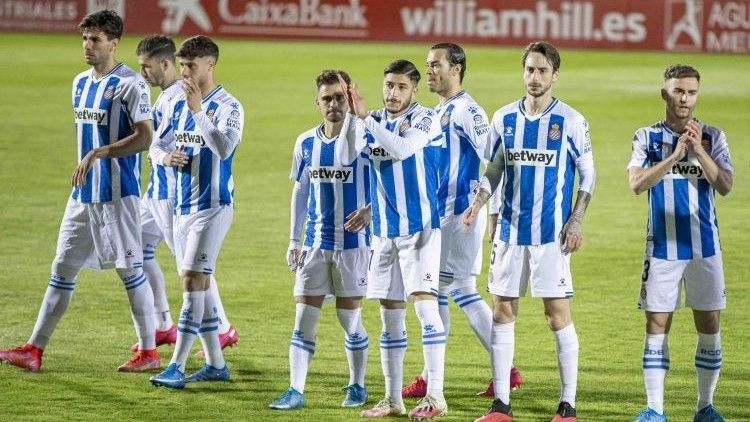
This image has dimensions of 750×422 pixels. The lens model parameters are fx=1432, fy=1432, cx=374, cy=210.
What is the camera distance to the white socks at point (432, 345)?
7.68 m

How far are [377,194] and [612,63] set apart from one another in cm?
2418

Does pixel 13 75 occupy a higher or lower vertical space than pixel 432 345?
higher

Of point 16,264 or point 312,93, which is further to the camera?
point 312,93

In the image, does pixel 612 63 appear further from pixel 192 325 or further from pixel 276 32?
pixel 192 325

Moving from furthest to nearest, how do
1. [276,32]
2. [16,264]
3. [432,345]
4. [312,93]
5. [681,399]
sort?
[276,32], [312,93], [16,264], [681,399], [432,345]

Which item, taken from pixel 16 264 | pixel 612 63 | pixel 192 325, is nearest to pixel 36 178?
pixel 16 264

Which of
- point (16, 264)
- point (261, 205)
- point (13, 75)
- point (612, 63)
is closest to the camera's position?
point (16, 264)

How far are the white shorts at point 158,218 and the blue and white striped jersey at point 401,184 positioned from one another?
2.07 meters

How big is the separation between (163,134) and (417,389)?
2341 millimetres

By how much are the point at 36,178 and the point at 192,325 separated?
861cm

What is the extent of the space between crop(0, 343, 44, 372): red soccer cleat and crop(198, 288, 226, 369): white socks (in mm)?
1040

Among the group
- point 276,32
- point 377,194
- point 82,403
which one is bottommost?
point 82,403

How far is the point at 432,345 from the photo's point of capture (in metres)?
7.69

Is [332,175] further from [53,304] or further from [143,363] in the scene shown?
[53,304]
